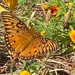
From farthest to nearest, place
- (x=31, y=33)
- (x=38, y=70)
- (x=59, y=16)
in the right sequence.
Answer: (x=59, y=16)
(x=38, y=70)
(x=31, y=33)

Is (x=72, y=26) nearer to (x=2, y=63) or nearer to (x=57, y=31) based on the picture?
(x=57, y=31)

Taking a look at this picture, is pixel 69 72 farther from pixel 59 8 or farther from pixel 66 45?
pixel 59 8

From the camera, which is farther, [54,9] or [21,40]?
[54,9]

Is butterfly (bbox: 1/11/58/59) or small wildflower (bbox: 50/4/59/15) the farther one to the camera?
small wildflower (bbox: 50/4/59/15)

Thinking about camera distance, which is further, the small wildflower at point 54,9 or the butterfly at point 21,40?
the small wildflower at point 54,9

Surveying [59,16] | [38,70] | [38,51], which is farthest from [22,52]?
[59,16]

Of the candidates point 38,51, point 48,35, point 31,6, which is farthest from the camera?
point 31,6

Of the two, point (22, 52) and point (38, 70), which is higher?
point (22, 52)

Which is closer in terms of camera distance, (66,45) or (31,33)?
(31,33)
